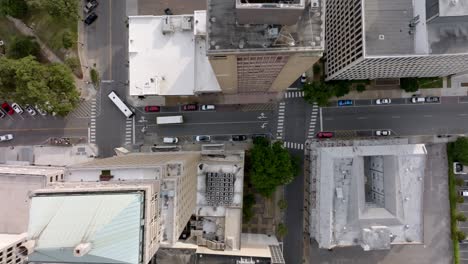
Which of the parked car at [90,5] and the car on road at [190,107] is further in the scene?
the parked car at [90,5]

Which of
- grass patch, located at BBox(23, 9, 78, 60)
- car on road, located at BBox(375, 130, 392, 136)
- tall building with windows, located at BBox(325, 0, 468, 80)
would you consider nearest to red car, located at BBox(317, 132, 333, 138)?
car on road, located at BBox(375, 130, 392, 136)

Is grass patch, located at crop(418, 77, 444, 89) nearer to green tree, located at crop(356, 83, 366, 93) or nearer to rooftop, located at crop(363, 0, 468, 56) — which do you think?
green tree, located at crop(356, 83, 366, 93)

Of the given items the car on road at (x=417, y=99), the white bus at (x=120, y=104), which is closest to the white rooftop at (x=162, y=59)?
the white bus at (x=120, y=104)

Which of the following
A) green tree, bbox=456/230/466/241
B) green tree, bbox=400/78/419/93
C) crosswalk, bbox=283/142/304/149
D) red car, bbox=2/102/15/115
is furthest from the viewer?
red car, bbox=2/102/15/115

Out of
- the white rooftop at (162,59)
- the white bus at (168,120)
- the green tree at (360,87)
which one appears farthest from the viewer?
the white bus at (168,120)

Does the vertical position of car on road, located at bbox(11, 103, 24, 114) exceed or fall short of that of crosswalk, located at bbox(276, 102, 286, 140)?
it exceeds it

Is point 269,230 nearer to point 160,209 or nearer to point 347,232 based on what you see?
point 347,232

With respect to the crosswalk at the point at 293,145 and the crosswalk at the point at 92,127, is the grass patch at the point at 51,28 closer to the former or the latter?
the crosswalk at the point at 92,127
